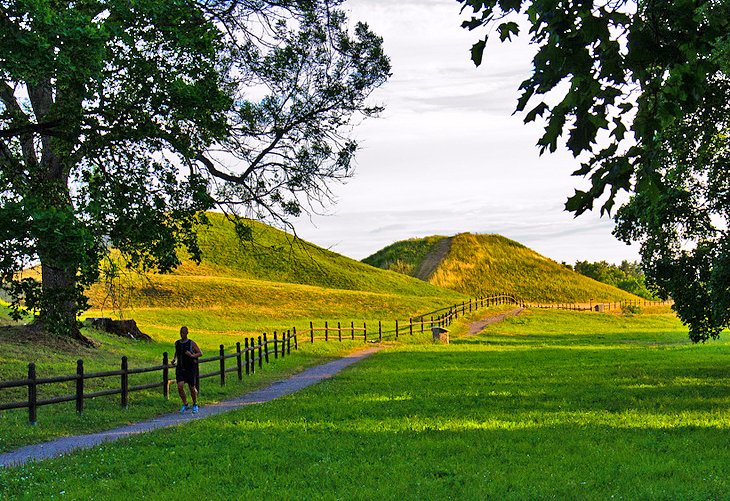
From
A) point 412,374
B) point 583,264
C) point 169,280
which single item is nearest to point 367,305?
point 169,280

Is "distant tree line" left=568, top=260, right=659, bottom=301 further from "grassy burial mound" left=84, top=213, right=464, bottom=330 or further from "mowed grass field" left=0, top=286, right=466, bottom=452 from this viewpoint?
"mowed grass field" left=0, top=286, right=466, bottom=452

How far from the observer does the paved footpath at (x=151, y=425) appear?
12844 mm

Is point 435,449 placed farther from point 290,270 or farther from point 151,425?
point 290,270

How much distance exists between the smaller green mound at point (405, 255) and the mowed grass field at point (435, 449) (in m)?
123

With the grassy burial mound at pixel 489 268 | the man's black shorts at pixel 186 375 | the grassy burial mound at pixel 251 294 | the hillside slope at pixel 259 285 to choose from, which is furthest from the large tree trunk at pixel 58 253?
the grassy burial mound at pixel 489 268

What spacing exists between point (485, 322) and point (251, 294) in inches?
1012

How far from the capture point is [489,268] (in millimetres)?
140500

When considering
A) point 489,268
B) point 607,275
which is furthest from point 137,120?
point 607,275

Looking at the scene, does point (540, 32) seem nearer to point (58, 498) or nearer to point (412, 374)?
point (58, 498)

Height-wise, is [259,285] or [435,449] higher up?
[259,285]

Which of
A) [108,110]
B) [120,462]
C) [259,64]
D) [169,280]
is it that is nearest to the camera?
[120,462]

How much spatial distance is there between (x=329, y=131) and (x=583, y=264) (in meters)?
160

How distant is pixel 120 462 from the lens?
11.1m

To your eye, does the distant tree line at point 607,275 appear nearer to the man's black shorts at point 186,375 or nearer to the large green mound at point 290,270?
the large green mound at point 290,270
